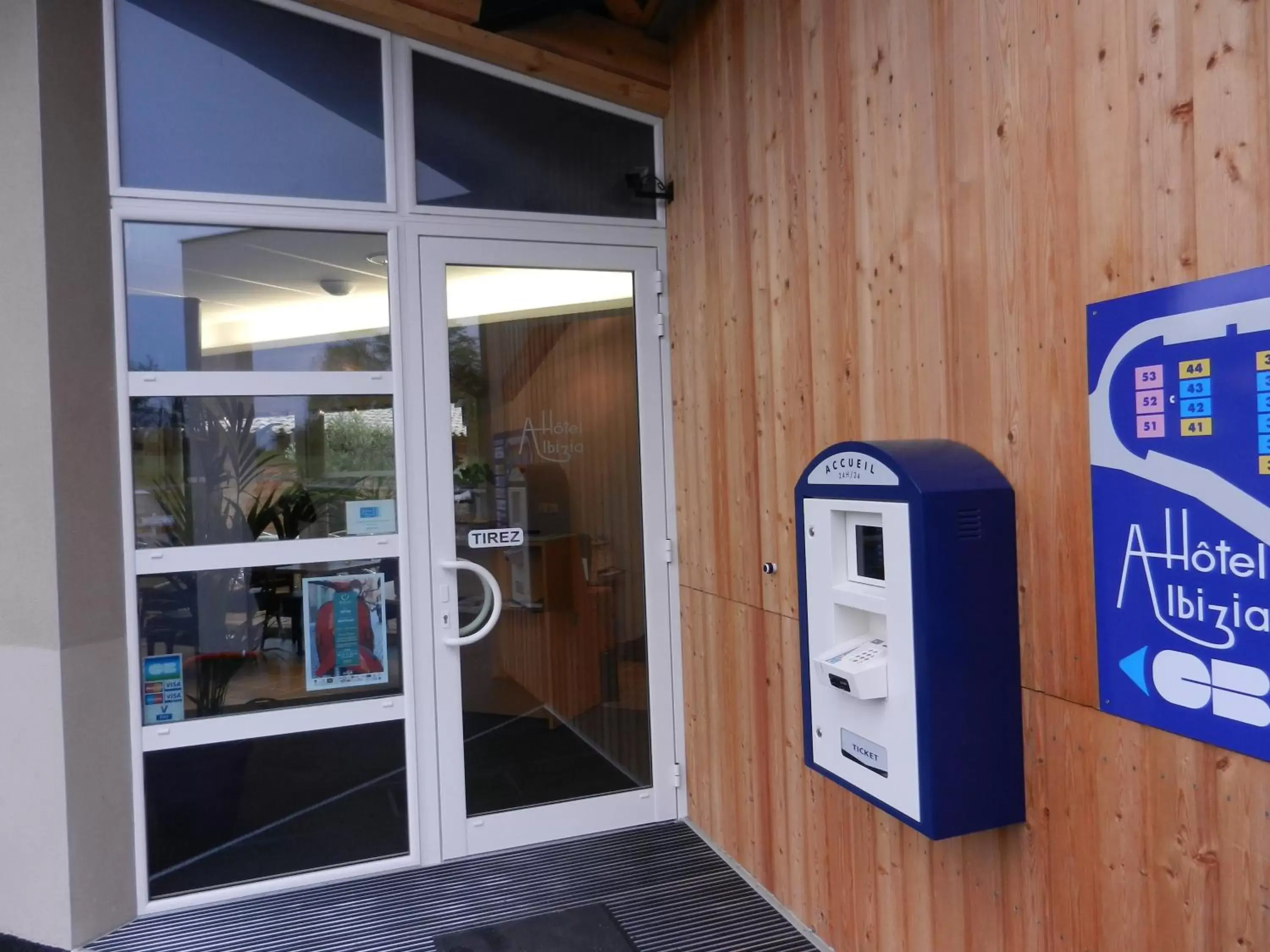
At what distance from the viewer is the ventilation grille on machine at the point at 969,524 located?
1.94 meters

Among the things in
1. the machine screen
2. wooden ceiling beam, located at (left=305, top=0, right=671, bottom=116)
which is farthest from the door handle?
wooden ceiling beam, located at (left=305, top=0, right=671, bottom=116)

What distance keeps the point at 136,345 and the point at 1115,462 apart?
310 cm

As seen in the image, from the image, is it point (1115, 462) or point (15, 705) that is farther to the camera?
point (15, 705)

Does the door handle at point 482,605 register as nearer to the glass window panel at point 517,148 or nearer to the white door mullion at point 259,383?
the white door mullion at point 259,383

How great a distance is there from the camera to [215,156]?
10.9 feet

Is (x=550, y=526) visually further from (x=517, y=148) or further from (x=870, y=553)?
(x=870, y=553)

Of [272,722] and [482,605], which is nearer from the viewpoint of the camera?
[272,722]

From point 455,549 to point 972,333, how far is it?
215 centimetres

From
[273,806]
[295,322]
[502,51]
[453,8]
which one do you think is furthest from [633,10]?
[273,806]

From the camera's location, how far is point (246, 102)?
3359 mm

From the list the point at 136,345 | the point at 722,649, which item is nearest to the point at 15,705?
the point at 136,345

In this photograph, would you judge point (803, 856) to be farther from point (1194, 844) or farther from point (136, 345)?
point (136, 345)

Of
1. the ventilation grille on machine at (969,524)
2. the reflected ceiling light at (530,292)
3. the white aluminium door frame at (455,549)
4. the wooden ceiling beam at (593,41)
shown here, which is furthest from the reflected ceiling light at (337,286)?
the ventilation grille on machine at (969,524)

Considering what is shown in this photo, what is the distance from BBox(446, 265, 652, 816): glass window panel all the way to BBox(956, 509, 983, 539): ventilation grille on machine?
6.47 ft
